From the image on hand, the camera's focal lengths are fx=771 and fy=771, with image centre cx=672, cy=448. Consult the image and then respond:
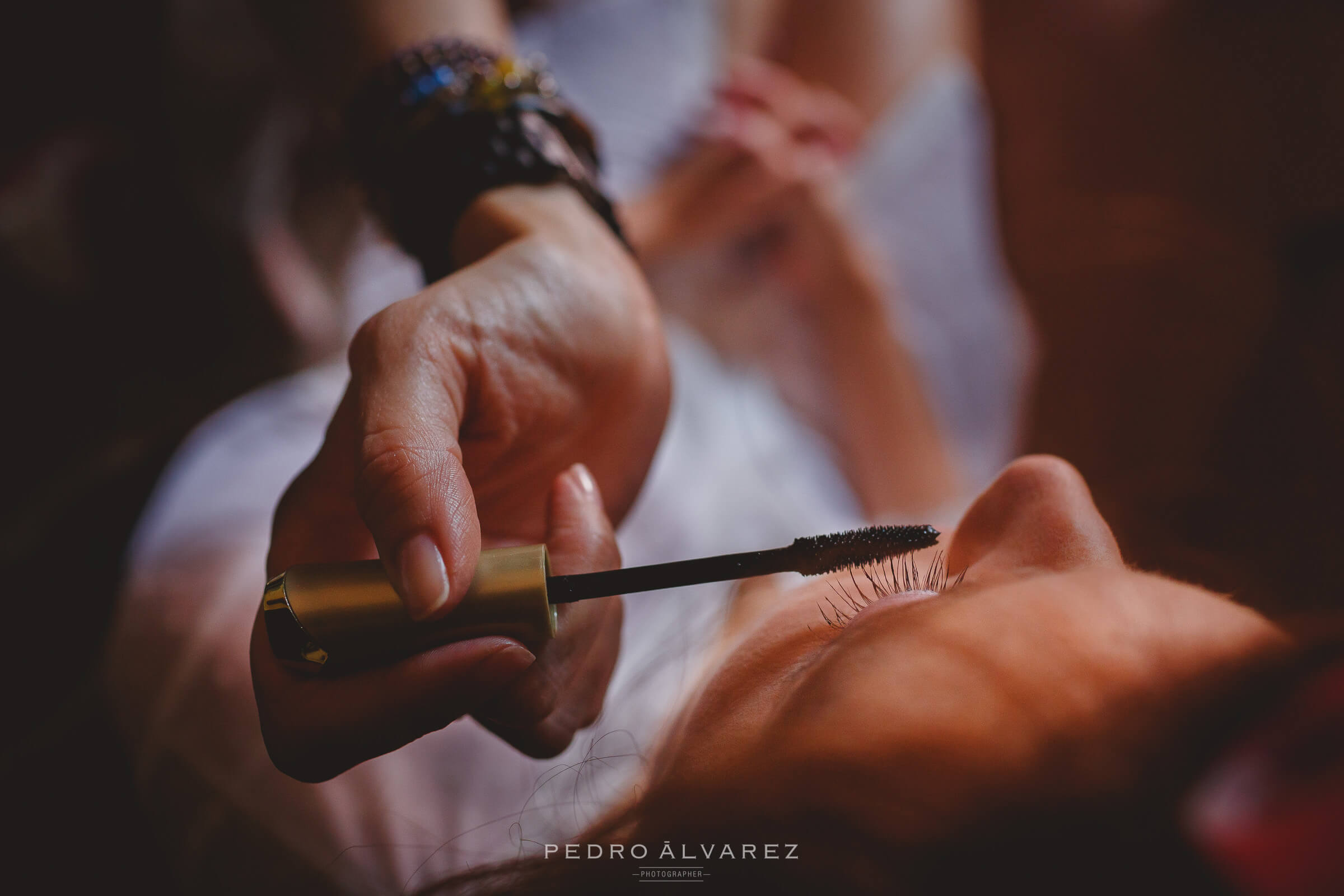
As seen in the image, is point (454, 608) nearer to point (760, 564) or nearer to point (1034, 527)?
point (760, 564)

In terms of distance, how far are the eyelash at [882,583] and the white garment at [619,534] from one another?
14 cm

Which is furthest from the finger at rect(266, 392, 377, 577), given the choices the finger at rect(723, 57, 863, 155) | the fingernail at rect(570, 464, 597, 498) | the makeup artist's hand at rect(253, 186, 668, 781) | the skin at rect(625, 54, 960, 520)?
the finger at rect(723, 57, 863, 155)

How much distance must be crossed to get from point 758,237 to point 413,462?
0.65 meters

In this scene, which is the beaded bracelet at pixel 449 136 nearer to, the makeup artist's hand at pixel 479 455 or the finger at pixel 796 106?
the makeup artist's hand at pixel 479 455

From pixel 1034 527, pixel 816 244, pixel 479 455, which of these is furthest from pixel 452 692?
pixel 816 244

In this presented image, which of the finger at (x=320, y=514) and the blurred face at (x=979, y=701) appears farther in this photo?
the finger at (x=320, y=514)

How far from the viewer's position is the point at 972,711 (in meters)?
0.22

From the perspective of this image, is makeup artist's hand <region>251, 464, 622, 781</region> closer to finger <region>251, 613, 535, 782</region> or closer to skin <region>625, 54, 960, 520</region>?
finger <region>251, 613, 535, 782</region>

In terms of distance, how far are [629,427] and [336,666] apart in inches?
9.1

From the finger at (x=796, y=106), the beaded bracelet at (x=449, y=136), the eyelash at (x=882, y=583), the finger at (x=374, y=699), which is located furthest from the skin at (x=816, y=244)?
the finger at (x=374, y=699)

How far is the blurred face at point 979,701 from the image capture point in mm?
205

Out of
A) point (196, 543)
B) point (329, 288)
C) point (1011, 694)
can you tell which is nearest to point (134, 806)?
point (196, 543)

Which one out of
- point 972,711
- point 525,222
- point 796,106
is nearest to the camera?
point 972,711

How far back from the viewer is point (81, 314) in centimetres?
75
